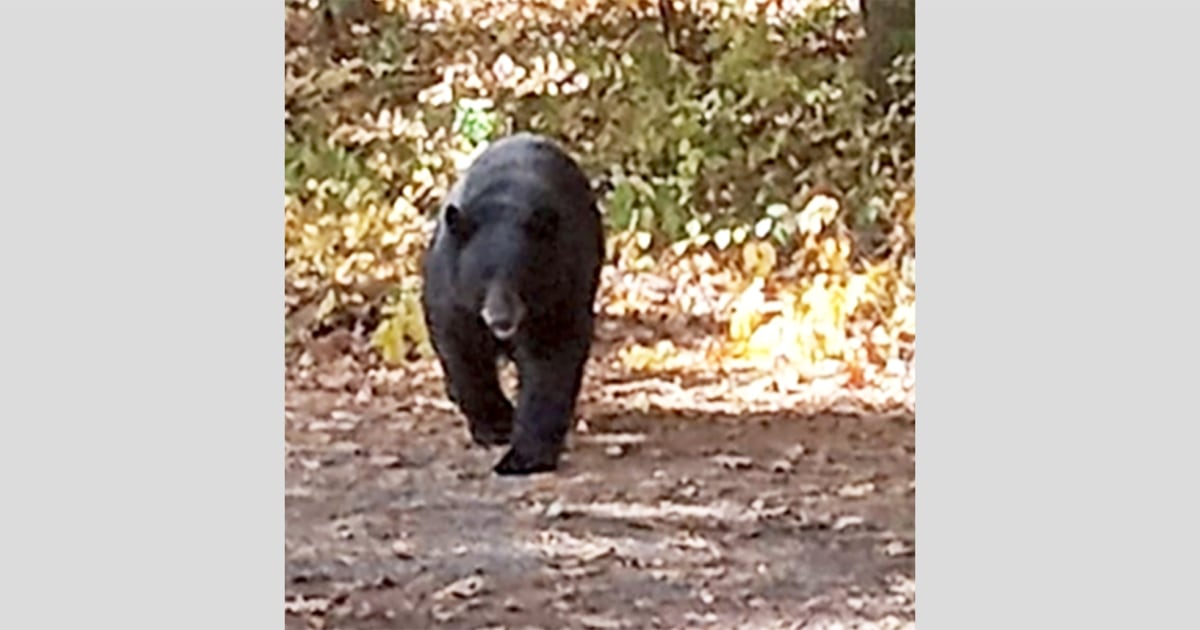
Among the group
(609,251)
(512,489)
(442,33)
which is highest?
(442,33)

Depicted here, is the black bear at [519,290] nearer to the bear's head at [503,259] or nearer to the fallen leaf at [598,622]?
the bear's head at [503,259]

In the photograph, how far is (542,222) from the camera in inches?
174

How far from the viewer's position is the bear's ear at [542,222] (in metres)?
4.42

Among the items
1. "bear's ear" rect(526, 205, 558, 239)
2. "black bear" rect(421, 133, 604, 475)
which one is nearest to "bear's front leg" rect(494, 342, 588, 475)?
"black bear" rect(421, 133, 604, 475)

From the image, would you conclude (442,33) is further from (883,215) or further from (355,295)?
(883,215)

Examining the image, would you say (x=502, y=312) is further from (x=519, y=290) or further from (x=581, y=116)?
(x=581, y=116)

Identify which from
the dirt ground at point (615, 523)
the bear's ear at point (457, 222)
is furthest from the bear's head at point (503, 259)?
the dirt ground at point (615, 523)

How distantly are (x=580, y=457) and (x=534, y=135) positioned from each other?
0.44 metres

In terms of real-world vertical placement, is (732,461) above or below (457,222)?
below

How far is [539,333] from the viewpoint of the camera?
4418mm

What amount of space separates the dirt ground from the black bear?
0.05m

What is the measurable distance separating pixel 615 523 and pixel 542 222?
→ 1.37ft

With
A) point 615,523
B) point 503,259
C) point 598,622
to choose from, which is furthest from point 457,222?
point 598,622

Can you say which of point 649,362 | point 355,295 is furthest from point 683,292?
point 355,295
